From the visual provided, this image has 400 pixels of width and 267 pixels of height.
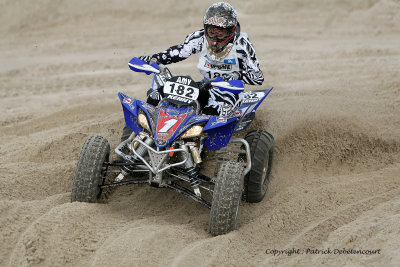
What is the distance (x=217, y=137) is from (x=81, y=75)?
231 inches

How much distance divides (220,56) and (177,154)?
1683 mm

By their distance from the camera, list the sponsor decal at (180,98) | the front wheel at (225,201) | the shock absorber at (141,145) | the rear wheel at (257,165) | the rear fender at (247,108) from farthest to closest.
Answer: the rear fender at (247,108)
the rear wheel at (257,165)
the sponsor decal at (180,98)
the shock absorber at (141,145)
the front wheel at (225,201)

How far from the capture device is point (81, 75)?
11.2m

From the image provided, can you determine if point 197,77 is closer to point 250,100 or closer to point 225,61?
point 225,61

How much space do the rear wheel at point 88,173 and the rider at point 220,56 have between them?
1.15 metres

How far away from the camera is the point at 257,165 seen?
257 inches

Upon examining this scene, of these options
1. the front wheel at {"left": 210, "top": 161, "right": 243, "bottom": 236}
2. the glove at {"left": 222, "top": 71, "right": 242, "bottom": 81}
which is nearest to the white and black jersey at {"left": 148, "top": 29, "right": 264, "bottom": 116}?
the glove at {"left": 222, "top": 71, "right": 242, "bottom": 81}

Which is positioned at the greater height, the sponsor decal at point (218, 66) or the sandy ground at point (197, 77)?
the sponsor decal at point (218, 66)

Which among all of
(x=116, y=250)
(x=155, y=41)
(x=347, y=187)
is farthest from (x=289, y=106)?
(x=155, y=41)

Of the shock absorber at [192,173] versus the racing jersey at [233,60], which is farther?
the racing jersey at [233,60]

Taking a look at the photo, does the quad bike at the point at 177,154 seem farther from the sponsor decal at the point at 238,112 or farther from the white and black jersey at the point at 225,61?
the white and black jersey at the point at 225,61

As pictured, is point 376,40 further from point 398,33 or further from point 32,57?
point 32,57

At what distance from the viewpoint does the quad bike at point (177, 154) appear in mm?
5461

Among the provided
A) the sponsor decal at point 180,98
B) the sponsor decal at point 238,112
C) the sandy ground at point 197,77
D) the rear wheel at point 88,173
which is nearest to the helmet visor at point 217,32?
the sponsor decal at point 238,112
